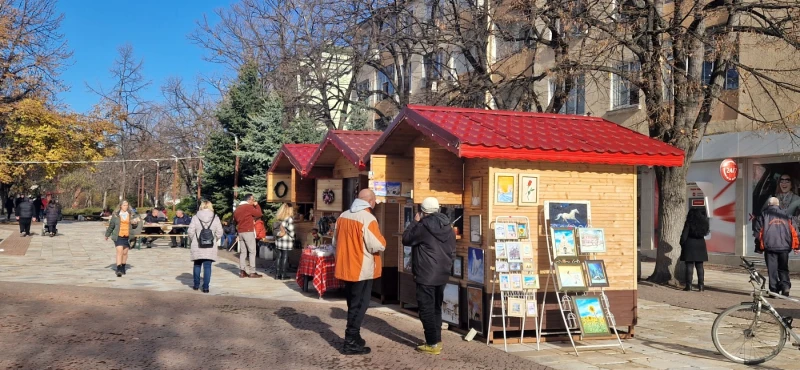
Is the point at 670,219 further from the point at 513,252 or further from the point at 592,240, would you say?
the point at 513,252

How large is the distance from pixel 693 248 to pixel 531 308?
633 centimetres

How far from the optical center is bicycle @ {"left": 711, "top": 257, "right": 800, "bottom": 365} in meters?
7.54

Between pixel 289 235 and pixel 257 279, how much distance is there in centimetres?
124

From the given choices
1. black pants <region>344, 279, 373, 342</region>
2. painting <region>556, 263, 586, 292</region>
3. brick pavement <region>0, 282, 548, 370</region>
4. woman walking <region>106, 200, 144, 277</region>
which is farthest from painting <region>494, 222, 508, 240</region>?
woman walking <region>106, 200, 144, 277</region>

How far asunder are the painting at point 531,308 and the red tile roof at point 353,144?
396cm

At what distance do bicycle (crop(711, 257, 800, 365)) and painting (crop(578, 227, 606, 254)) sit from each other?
1.46 metres

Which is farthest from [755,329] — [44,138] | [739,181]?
[44,138]

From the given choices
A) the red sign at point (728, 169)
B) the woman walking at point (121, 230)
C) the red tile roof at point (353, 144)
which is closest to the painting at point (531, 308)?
the red tile roof at point (353, 144)

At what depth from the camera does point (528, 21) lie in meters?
16.4

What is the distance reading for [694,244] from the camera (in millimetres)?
13766

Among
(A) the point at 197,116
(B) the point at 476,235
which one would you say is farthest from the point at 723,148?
(A) the point at 197,116

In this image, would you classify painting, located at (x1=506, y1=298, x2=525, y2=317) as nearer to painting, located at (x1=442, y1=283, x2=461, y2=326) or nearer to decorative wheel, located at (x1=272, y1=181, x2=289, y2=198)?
painting, located at (x1=442, y1=283, x2=461, y2=326)

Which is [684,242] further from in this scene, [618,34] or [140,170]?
[140,170]

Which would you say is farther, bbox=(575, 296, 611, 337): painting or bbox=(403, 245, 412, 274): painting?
bbox=(403, 245, 412, 274): painting
